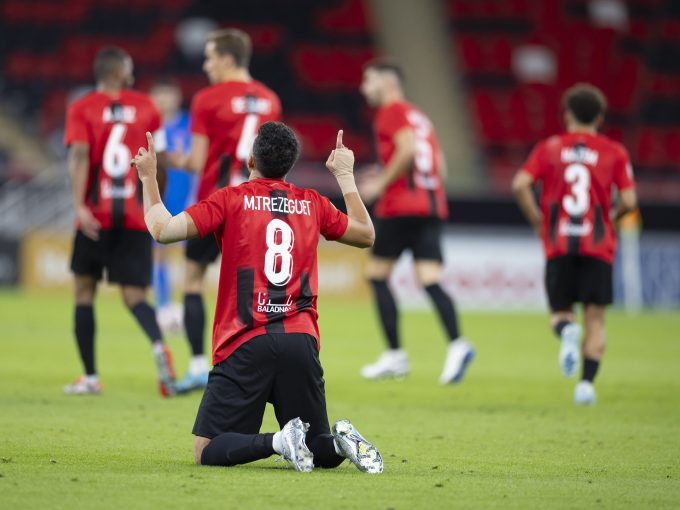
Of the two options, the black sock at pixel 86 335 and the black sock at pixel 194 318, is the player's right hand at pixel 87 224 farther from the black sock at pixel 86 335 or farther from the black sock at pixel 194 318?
the black sock at pixel 194 318

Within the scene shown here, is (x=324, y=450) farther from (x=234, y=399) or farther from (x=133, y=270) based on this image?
(x=133, y=270)

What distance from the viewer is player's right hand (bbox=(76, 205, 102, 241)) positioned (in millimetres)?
8766

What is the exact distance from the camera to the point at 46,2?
3028 cm

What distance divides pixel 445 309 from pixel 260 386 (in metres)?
4.66

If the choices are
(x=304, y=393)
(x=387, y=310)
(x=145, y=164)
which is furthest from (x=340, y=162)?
(x=387, y=310)

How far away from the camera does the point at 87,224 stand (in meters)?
8.77

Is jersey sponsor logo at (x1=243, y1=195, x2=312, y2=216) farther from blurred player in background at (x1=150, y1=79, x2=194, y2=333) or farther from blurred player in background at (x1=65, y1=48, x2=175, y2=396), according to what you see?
blurred player in background at (x1=150, y1=79, x2=194, y2=333)

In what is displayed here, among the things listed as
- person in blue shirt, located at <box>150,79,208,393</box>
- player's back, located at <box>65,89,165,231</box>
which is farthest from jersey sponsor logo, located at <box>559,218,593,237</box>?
person in blue shirt, located at <box>150,79,208,393</box>

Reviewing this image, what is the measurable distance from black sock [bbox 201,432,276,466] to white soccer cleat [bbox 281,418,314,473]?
74 millimetres

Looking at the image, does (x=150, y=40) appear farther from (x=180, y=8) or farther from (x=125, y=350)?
(x=125, y=350)

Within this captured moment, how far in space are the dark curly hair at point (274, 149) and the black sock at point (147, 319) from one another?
10.1 feet

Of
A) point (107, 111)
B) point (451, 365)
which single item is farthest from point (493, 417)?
point (107, 111)

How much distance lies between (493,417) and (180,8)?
24065 mm

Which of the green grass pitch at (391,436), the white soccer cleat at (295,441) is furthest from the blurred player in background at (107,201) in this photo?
the white soccer cleat at (295,441)
